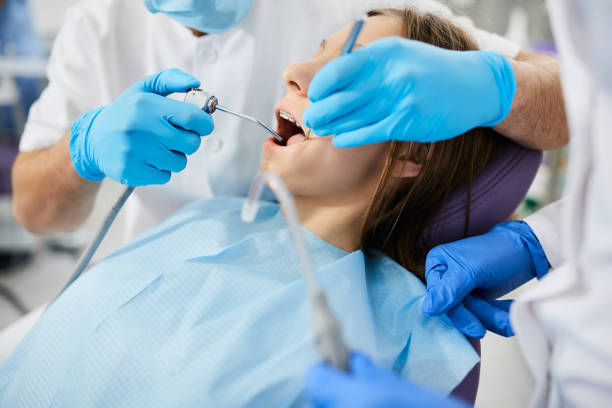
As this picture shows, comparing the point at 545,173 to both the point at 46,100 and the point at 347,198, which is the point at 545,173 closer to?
the point at 347,198

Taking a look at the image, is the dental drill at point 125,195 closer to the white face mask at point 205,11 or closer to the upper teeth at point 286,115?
the upper teeth at point 286,115

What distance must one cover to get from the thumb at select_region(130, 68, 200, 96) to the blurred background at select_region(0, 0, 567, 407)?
147 cm

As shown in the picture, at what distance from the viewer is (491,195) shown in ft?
3.60

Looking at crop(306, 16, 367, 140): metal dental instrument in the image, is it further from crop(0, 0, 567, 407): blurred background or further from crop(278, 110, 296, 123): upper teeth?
crop(0, 0, 567, 407): blurred background

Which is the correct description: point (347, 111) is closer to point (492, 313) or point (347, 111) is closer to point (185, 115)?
point (185, 115)

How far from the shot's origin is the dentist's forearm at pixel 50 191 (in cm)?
118

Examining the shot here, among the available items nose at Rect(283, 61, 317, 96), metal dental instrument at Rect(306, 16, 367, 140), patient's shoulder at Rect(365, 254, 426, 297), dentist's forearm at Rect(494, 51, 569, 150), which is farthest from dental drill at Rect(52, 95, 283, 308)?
dentist's forearm at Rect(494, 51, 569, 150)

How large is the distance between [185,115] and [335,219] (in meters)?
0.43

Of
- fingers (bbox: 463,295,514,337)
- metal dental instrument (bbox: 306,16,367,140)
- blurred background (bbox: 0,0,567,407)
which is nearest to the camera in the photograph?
metal dental instrument (bbox: 306,16,367,140)

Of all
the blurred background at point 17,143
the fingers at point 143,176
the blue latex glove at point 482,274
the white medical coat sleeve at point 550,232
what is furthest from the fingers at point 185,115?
the blurred background at point 17,143

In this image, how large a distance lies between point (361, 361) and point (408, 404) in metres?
0.07

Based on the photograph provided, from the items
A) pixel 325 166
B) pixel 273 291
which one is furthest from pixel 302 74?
pixel 273 291

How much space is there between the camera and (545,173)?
2957 millimetres

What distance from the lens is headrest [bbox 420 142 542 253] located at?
3.60 feet
